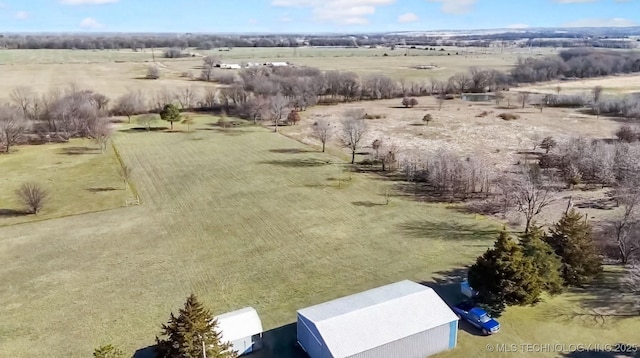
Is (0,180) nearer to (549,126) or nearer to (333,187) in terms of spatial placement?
(333,187)

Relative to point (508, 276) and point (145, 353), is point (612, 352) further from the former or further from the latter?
point (145, 353)

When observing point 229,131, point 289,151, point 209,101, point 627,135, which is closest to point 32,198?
point 289,151

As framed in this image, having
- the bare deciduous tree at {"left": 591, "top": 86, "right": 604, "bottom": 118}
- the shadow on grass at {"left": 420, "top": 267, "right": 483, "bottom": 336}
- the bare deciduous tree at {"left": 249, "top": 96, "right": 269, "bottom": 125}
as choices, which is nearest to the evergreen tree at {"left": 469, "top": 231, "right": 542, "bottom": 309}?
the shadow on grass at {"left": 420, "top": 267, "right": 483, "bottom": 336}

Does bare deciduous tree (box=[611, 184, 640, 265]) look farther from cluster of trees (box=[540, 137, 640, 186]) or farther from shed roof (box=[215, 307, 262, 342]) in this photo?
shed roof (box=[215, 307, 262, 342])

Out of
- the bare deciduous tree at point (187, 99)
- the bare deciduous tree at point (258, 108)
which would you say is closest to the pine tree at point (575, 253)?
the bare deciduous tree at point (258, 108)

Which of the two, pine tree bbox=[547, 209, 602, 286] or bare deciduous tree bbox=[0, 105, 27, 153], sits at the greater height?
bare deciduous tree bbox=[0, 105, 27, 153]
